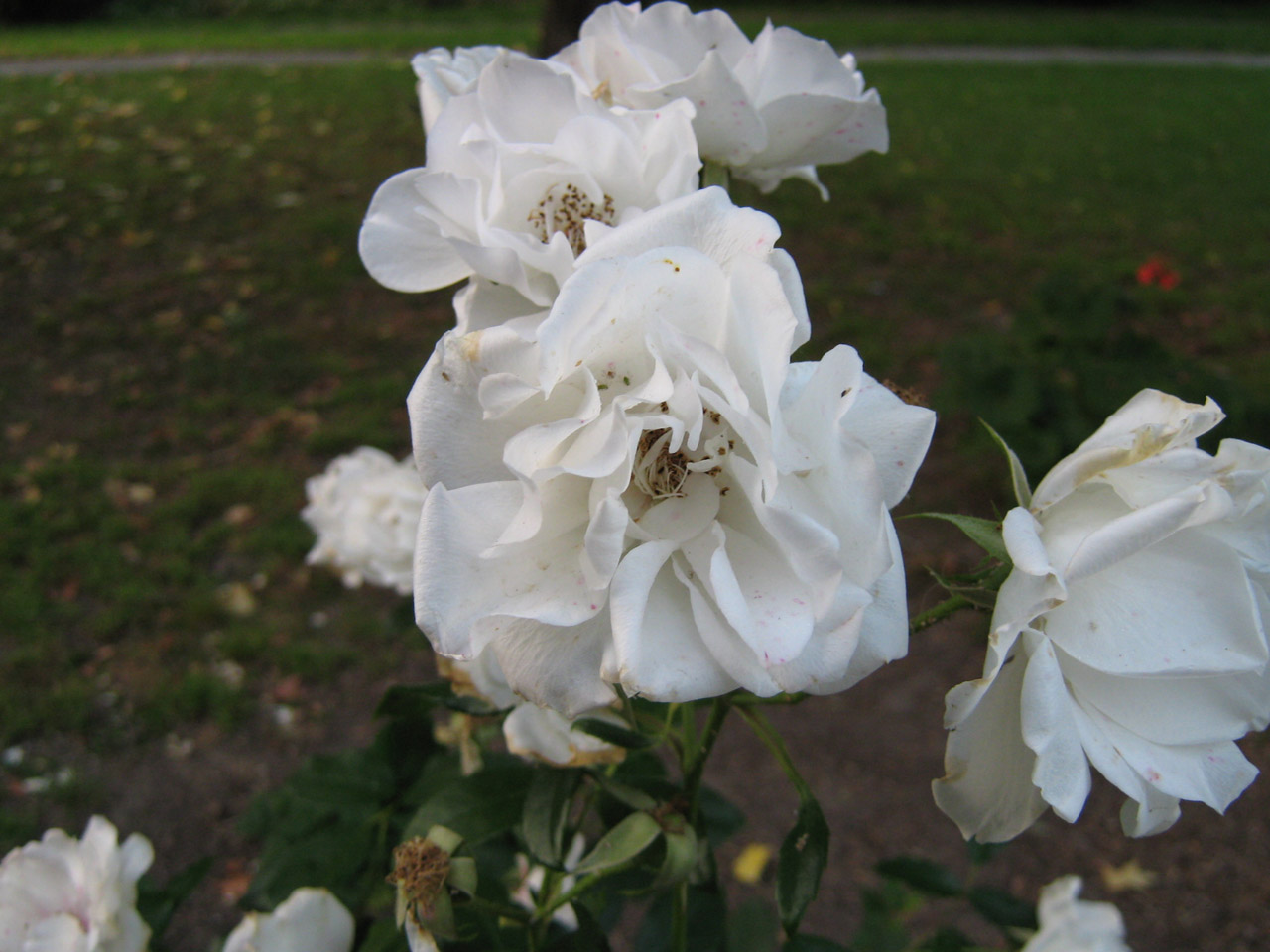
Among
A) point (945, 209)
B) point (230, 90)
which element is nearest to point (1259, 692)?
point (945, 209)

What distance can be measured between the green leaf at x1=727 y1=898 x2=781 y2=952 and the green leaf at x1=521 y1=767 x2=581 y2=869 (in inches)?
20.3

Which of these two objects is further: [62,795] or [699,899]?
[62,795]

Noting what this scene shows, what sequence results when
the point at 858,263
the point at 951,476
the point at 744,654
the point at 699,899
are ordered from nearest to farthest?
the point at 744,654, the point at 699,899, the point at 951,476, the point at 858,263

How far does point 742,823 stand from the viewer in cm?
135

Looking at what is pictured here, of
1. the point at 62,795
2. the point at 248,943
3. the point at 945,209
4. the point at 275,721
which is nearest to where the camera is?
the point at 248,943

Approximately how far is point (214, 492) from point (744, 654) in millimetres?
3541

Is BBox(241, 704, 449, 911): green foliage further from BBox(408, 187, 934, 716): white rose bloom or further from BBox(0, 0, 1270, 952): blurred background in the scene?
BBox(408, 187, 934, 716): white rose bloom

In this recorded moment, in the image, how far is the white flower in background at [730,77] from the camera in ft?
2.51

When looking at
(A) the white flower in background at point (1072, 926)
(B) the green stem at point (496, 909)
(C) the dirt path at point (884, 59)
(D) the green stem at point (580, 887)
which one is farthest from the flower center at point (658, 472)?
(C) the dirt path at point (884, 59)

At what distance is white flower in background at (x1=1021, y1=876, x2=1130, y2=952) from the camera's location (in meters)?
1.12

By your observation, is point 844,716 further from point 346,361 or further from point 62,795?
point 346,361

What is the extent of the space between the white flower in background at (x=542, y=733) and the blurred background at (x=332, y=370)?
397 millimetres

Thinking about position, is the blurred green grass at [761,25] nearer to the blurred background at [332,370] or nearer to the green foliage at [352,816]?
the blurred background at [332,370]

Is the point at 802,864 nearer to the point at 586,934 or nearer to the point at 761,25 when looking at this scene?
the point at 586,934
